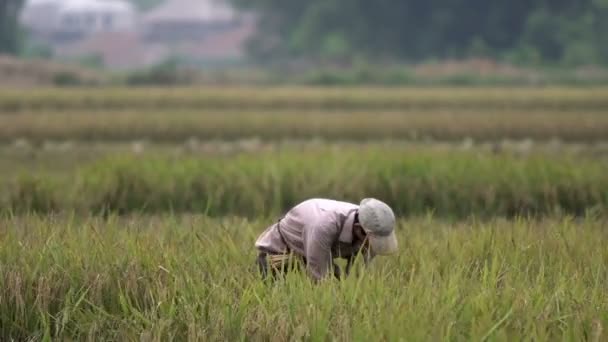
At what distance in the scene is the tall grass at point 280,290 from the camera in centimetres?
449

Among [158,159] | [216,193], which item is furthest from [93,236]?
[158,159]

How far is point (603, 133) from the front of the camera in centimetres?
1755

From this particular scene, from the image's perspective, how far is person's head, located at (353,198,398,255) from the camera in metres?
5.02

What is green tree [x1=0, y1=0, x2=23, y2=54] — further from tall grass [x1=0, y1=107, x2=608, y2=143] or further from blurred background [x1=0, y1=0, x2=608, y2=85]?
tall grass [x1=0, y1=107, x2=608, y2=143]

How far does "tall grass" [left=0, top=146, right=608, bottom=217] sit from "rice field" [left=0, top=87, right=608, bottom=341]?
0.02 m

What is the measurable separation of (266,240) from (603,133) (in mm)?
12728

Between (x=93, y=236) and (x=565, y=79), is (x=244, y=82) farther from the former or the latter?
(x=93, y=236)

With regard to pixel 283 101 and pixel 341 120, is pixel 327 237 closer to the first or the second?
pixel 341 120

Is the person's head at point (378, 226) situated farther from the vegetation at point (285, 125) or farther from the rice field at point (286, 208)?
the vegetation at point (285, 125)

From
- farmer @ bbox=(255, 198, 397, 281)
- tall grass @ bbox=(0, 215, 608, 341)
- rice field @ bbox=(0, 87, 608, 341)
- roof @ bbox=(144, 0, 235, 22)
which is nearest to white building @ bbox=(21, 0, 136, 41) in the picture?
roof @ bbox=(144, 0, 235, 22)

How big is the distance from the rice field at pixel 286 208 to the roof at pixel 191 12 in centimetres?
4426

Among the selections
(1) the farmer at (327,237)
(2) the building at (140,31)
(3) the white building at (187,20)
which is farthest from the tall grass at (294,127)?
(3) the white building at (187,20)

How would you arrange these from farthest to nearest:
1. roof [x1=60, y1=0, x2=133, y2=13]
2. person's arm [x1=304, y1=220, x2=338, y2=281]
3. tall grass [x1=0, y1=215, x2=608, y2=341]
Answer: roof [x1=60, y1=0, x2=133, y2=13]
person's arm [x1=304, y1=220, x2=338, y2=281]
tall grass [x1=0, y1=215, x2=608, y2=341]

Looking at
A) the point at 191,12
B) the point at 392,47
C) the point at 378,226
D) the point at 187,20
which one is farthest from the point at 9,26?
the point at 378,226
